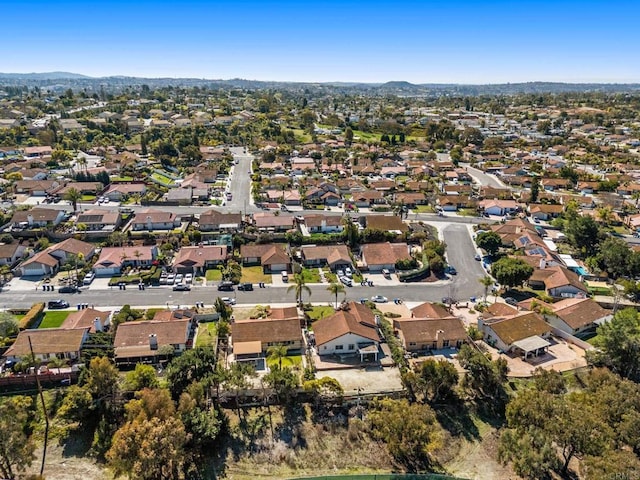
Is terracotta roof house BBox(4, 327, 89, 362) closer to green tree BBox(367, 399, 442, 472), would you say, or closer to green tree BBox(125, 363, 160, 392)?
green tree BBox(125, 363, 160, 392)

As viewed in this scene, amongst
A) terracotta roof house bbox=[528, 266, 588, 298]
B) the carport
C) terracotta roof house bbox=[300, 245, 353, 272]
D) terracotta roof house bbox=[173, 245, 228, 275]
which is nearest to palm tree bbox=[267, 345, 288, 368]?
terracotta roof house bbox=[300, 245, 353, 272]

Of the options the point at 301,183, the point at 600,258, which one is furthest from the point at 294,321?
the point at 301,183

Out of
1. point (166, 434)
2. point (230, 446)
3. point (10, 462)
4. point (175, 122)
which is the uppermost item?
point (175, 122)

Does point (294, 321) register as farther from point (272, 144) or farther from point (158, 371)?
point (272, 144)

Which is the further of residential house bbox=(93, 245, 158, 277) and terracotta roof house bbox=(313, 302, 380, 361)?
residential house bbox=(93, 245, 158, 277)

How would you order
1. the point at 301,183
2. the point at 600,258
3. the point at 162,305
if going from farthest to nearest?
the point at 301,183
the point at 600,258
the point at 162,305

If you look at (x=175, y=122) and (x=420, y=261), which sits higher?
(x=175, y=122)
